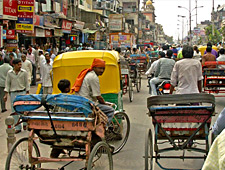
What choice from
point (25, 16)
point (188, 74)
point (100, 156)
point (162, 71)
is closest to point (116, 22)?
point (25, 16)

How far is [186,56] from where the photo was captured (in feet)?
22.6

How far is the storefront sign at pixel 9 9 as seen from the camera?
21.2 meters

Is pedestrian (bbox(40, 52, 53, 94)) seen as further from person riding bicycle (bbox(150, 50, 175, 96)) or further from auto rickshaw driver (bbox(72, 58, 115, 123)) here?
auto rickshaw driver (bbox(72, 58, 115, 123))

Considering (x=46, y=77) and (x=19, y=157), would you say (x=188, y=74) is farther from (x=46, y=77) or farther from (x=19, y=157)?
(x=46, y=77)

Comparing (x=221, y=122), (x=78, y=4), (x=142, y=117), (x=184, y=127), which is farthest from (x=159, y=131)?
(x=78, y=4)

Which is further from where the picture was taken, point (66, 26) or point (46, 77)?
point (66, 26)

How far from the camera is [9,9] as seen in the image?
2180 cm

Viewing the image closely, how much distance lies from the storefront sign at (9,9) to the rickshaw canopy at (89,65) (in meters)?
14.3

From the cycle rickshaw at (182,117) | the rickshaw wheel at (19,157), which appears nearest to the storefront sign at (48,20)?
the rickshaw wheel at (19,157)

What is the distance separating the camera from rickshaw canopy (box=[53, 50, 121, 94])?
25.6ft

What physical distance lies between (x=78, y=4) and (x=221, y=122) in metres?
45.1

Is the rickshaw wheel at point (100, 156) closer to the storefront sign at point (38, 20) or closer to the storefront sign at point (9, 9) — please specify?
the storefront sign at point (9, 9)

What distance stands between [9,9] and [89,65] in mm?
15496

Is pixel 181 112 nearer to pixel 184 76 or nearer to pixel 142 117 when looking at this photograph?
pixel 184 76
